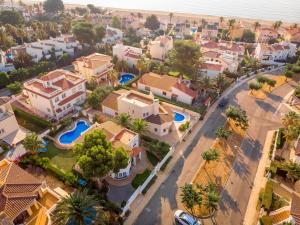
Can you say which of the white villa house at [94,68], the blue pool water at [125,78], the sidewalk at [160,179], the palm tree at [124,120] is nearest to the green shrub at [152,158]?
the sidewalk at [160,179]

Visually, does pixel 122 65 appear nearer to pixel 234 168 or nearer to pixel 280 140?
pixel 234 168

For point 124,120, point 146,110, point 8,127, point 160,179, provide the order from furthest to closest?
point 146,110 → point 8,127 → point 124,120 → point 160,179

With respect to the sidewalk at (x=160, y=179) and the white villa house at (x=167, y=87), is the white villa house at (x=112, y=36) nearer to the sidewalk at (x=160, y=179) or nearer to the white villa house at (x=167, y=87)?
the white villa house at (x=167, y=87)

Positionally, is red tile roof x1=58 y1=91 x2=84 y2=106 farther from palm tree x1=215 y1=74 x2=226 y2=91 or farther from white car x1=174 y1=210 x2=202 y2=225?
palm tree x1=215 y1=74 x2=226 y2=91

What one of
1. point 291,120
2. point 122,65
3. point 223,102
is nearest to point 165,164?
point 223,102

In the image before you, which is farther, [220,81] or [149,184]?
[220,81]

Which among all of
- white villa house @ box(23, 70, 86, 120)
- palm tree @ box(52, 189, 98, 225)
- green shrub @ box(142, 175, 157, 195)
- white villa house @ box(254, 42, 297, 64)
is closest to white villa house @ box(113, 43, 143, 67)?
white villa house @ box(23, 70, 86, 120)
